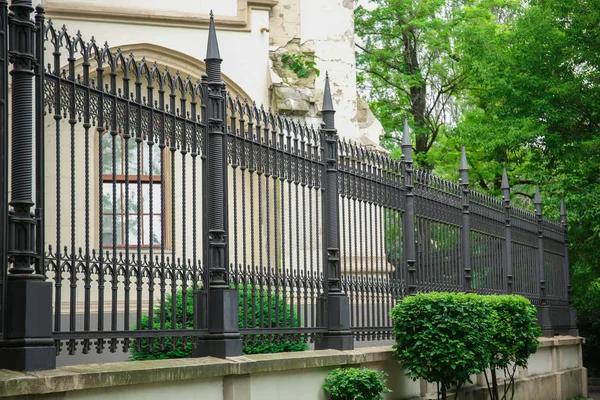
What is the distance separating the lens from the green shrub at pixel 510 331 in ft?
41.4

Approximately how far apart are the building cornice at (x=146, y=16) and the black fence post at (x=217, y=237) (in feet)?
24.2

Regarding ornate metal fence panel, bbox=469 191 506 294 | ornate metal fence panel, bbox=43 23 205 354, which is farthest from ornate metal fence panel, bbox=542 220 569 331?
ornate metal fence panel, bbox=43 23 205 354

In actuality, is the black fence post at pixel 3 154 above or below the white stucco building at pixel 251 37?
below

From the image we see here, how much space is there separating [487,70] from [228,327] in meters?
19.0

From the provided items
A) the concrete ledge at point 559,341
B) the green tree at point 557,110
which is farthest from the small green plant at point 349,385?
the green tree at point 557,110

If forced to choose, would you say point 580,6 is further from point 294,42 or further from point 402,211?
point 402,211

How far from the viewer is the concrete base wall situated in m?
5.50

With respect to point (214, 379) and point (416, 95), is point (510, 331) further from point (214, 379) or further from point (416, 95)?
point (416, 95)

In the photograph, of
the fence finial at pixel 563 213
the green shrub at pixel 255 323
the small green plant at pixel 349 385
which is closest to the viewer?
the green shrub at pixel 255 323

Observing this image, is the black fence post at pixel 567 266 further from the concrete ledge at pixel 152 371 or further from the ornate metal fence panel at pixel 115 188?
the ornate metal fence panel at pixel 115 188

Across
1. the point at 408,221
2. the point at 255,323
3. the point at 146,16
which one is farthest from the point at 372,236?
the point at 146,16

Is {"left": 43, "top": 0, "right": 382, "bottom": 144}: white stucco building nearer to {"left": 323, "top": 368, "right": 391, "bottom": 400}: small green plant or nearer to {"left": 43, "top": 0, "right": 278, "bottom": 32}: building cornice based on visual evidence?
{"left": 43, "top": 0, "right": 278, "bottom": 32}: building cornice

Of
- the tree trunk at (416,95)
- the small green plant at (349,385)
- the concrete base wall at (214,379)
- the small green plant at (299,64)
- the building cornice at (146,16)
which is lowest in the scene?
the small green plant at (349,385)

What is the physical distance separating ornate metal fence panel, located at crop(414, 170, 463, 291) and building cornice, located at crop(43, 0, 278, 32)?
4622mm
